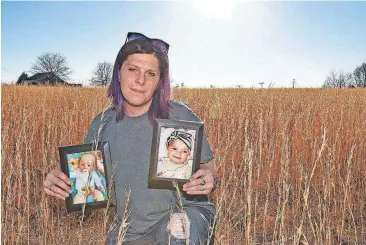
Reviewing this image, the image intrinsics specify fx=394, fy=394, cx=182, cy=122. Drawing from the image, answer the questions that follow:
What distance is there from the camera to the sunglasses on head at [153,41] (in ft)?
4.72

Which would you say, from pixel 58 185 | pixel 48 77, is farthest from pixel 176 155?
pixel 48 77

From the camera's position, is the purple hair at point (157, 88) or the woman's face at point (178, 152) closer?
the woman's face at point (178, 152)

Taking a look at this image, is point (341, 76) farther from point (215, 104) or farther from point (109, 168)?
point (109, 168)

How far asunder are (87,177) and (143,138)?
29 centimetres

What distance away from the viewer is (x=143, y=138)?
4.87 ft

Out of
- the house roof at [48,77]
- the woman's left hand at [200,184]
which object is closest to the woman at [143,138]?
the woman's left hand at [200,184]

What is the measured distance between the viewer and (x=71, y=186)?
1275mm

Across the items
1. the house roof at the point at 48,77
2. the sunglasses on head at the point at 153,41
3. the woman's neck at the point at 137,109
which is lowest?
the woman's neck at the point at 137,109

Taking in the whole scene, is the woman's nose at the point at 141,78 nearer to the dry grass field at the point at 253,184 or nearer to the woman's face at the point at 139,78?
the woman's face at the point at 139,78

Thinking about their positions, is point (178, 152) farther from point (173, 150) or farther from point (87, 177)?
point (87, 177)

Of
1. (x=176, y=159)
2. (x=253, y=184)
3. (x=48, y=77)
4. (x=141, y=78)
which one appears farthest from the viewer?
(x=48, y=77)

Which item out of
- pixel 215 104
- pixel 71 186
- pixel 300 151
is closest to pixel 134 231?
pixel 71 186

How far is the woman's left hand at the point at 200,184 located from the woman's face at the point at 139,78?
370 millimetres

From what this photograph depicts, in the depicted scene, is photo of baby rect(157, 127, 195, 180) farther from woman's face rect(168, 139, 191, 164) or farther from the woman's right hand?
the woman's right hand
